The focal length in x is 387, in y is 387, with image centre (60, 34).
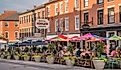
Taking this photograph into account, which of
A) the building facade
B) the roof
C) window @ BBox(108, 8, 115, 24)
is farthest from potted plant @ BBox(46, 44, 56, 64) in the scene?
the roof

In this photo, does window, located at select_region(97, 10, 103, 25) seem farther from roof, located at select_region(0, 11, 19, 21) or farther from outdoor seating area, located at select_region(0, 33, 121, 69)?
roof, located at select_region(0, 11, 19, 21)

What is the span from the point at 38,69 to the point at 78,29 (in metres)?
28.6

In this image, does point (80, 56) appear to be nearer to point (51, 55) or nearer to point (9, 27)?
point (51, 55)

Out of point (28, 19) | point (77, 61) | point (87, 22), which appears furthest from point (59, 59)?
point (28, 19)

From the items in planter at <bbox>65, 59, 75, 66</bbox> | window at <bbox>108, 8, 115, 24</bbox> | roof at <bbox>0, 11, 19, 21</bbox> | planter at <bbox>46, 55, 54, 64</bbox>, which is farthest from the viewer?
roof at <bbox>0, 11, 19, 21</bbox>

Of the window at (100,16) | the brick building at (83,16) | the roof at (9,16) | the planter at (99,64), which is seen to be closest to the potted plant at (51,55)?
the planter at (99,64)

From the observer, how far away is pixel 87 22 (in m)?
53.1

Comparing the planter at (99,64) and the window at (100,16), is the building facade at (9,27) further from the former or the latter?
the planter at (99,64)

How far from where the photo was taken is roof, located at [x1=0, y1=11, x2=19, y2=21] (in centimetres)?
10030

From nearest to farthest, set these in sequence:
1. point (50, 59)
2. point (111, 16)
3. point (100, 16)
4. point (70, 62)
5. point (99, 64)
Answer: point (99, 64)
point (70, 62)
point (50, 59)
point (111, 16)
point (100, 16)

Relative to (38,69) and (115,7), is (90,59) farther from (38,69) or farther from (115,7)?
(115,7)

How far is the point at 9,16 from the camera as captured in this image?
4001 inches

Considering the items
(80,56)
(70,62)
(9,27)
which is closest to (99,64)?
(70,62)

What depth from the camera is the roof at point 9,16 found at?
100 metres
